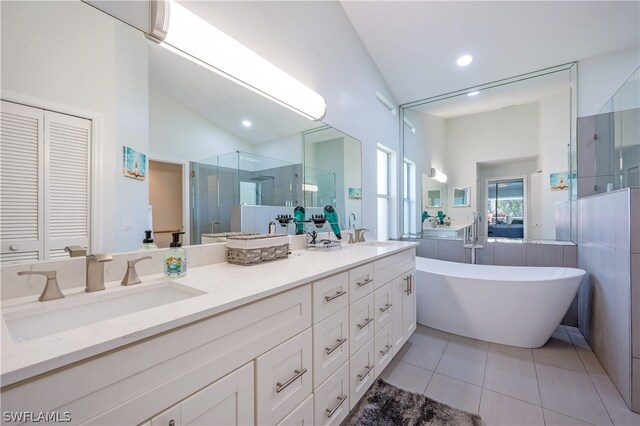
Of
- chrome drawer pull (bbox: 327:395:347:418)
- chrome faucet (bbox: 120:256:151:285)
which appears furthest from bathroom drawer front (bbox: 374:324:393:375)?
chrome faucet (bbox: 120:256:151:285)

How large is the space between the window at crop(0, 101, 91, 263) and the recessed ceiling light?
3222mm

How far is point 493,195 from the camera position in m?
3.32

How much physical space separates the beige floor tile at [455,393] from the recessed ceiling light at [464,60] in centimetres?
298

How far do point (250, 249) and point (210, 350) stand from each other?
608mm

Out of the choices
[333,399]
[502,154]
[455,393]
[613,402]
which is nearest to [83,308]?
[333,399]

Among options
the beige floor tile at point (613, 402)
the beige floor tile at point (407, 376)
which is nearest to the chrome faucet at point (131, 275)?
the beige floor tile at point (407, 376)

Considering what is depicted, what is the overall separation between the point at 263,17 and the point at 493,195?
3.27 metres

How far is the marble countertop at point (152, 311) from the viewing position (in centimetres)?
45

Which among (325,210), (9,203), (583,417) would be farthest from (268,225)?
(583,417)

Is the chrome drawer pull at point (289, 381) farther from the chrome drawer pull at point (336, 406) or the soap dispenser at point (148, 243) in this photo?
the soap dispenser at point (148, 243)

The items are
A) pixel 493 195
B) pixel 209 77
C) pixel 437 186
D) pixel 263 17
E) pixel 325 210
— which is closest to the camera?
pixel 209 77

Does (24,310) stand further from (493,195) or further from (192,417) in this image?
(493,195)

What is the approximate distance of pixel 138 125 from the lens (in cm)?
100

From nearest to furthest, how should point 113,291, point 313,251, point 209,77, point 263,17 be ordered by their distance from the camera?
point 113,291 < point 209,77 < point 263,17 < point 313,251
